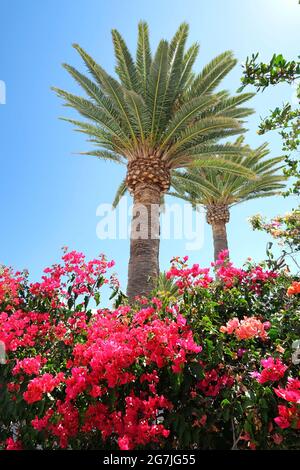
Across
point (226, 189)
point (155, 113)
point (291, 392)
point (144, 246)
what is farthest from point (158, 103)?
point (291, 392)

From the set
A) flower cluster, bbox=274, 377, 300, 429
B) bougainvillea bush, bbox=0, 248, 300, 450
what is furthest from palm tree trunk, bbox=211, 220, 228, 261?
flower cluster, bbox=274, 377, 300, 429

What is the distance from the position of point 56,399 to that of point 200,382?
4.01ft

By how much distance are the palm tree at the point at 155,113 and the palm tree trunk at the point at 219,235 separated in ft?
15.4

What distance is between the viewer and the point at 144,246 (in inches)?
318

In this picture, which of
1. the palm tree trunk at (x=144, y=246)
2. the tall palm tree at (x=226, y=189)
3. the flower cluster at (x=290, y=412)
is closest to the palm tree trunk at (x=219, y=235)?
the tall palm tree at (x=226, y=189)

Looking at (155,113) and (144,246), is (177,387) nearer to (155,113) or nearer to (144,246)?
(144,246)

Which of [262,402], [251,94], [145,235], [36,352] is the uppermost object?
[251,94]

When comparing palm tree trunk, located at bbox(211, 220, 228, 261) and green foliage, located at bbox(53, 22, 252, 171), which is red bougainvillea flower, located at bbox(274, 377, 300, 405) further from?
palm tree trunk, located at bbox(211, 220, 228, 261)

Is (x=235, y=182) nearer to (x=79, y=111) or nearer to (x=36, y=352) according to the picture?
(x=79, y=111)

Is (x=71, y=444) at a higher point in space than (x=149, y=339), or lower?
lower

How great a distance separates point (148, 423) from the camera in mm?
2564

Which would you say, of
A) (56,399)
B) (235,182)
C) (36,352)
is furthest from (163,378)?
(235,182)

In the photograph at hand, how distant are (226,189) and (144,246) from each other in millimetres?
Answer: 7572
